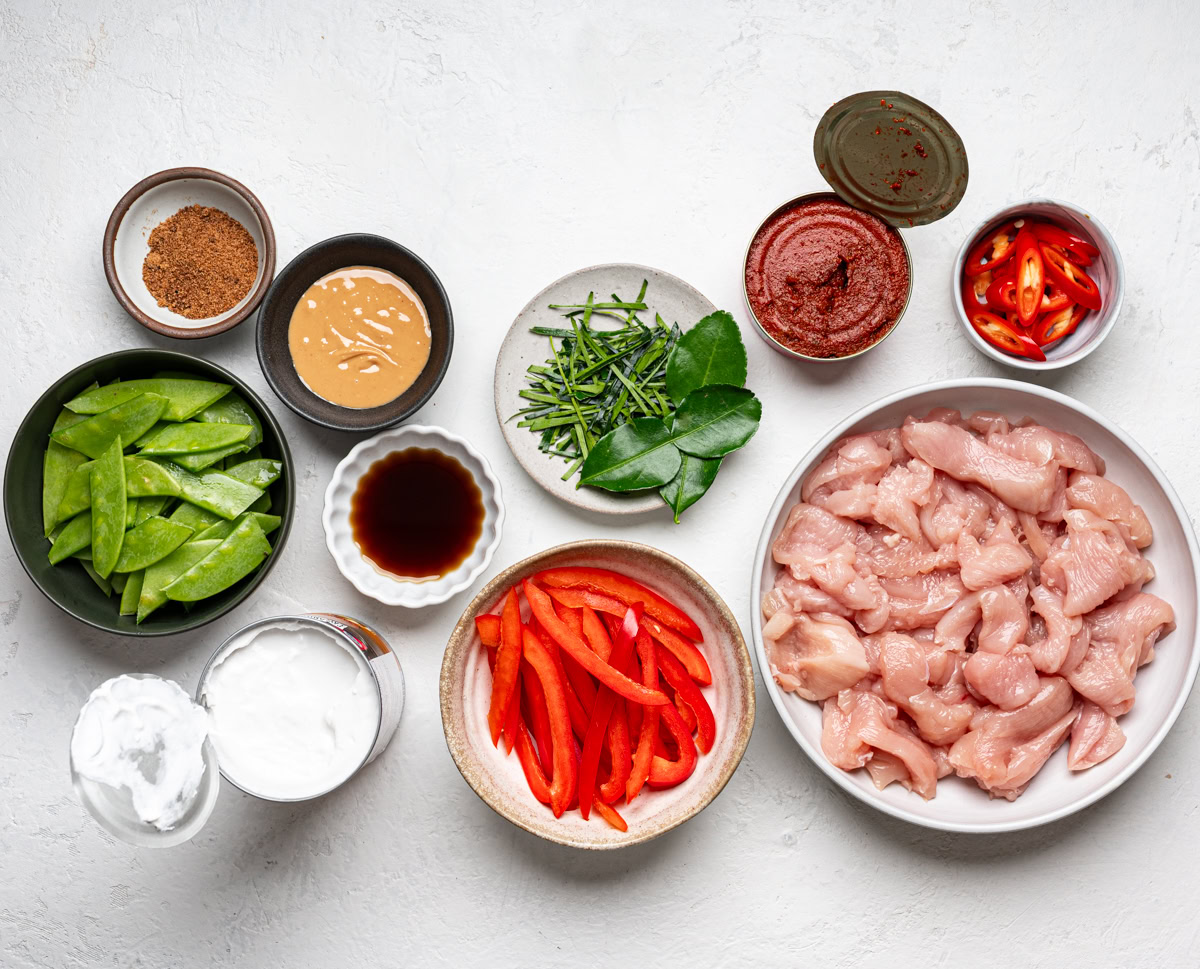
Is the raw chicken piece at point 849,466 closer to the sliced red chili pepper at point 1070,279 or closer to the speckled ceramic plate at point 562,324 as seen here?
the speckled ceramic plate at point 562,324

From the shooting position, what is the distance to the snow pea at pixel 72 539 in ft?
7.61

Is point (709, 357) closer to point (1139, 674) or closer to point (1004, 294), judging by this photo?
point (1004, 294)

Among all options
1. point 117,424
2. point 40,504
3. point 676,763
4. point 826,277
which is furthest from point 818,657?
point 40,504

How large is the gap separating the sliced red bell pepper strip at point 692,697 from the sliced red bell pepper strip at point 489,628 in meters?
0.44

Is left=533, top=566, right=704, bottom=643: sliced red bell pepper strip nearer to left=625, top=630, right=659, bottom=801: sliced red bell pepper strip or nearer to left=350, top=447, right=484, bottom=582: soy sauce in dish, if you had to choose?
left=625, top=630, right=659, bottom=801: sliced red bell pepper strip

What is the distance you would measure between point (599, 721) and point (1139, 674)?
1480 mm

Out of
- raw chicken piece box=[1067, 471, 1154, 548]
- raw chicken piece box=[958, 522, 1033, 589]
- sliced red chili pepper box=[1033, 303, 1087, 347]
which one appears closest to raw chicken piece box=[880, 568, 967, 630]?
raw chicken piece box=[958, 522, 1033, 589]

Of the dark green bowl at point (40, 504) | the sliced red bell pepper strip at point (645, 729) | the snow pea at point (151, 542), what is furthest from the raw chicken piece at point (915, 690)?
the snow pea at point (151, 542)

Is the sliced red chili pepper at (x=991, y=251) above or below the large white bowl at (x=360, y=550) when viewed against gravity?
above

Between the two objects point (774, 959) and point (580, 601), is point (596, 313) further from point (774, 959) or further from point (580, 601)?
point (774, 959)

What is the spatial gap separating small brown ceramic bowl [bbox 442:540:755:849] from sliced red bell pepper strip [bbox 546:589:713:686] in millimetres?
60

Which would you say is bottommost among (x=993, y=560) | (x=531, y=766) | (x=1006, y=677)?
(x=531, y=766)

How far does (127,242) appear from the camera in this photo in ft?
8.10

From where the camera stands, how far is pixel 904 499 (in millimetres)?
2307
